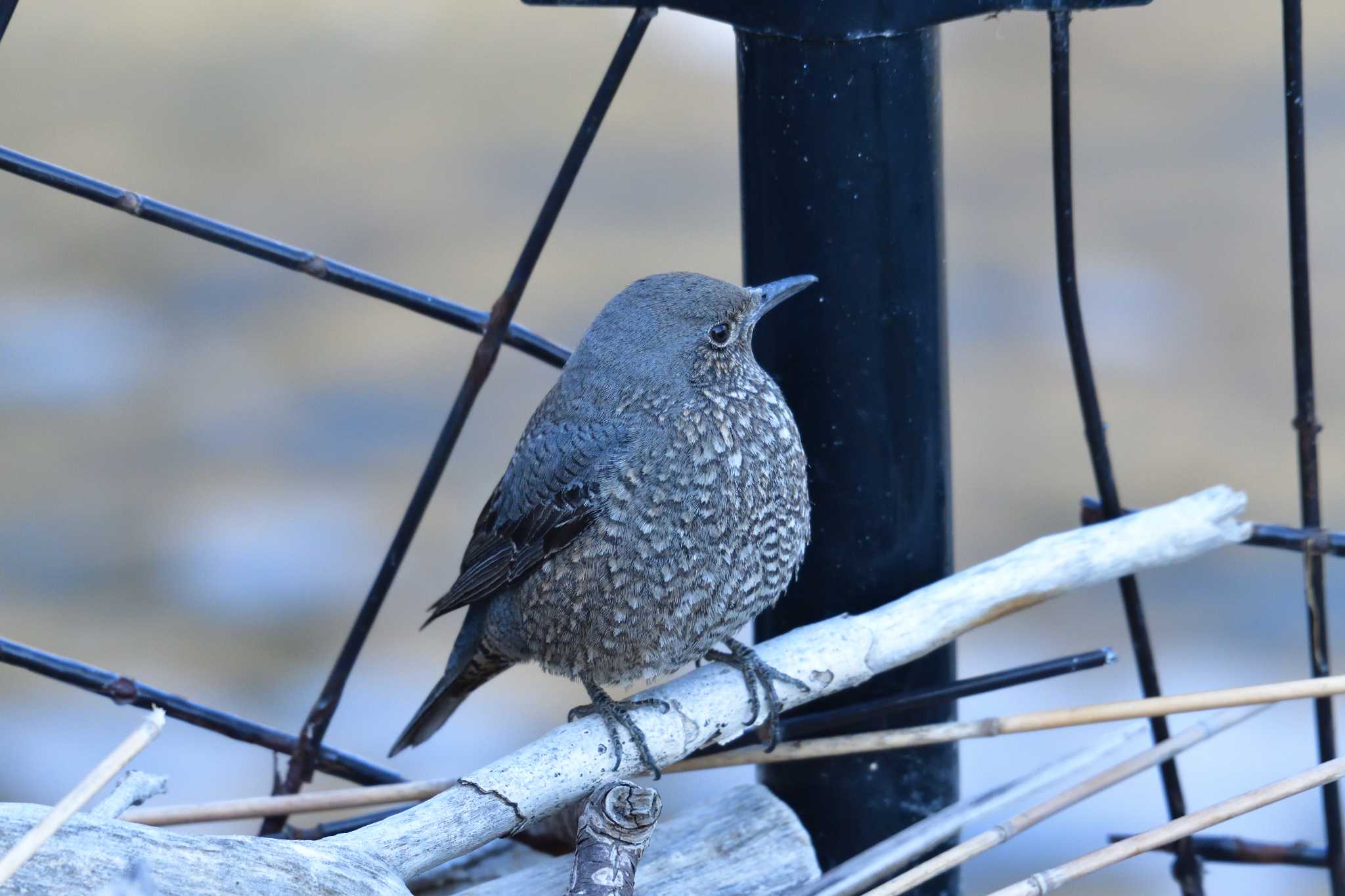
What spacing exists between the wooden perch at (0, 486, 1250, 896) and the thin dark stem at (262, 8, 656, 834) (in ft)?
1.07

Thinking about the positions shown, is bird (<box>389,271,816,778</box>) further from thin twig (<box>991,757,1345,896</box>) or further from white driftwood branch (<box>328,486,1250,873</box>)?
thin twig (<box>991,757,1345,896</box>)

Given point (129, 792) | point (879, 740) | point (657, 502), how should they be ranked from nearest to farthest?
point (129, 792)
point (879, 740)
point (657, 502)

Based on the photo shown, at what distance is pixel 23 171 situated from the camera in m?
1.96

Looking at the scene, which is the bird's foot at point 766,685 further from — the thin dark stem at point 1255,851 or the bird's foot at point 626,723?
the thin dark stem at point 1255,851

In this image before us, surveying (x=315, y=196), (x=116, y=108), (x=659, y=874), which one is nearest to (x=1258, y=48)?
(x=315, y=196)

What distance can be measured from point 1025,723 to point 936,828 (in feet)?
0.57

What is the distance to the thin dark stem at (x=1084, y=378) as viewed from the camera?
197 cm

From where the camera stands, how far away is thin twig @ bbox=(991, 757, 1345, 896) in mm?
1755

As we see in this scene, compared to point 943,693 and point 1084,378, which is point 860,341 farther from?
point 943,693

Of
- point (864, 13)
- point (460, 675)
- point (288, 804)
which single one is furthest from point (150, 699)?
point (864, 13)

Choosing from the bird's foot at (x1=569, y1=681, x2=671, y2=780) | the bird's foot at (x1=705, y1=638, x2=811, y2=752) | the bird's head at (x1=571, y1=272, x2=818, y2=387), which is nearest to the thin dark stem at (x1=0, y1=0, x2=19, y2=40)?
the bird's head at (x1=571, y1=272, x2=818, y2=387)

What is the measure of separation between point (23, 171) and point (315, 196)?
4.99 m

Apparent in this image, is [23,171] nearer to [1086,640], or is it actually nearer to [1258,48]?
[1086,640]

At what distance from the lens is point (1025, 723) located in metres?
1.99
